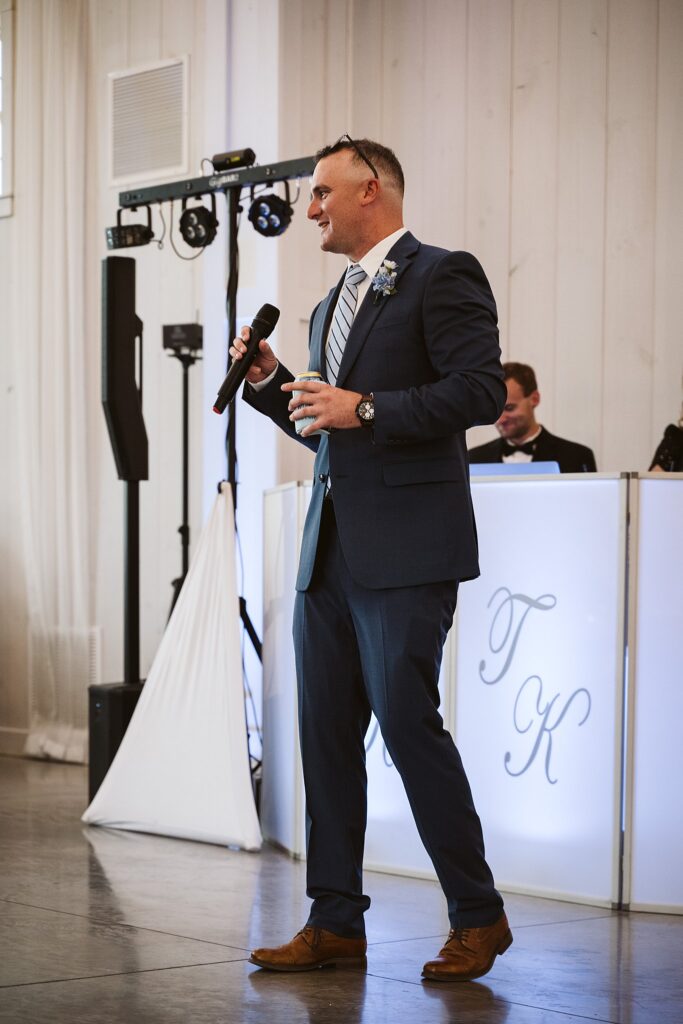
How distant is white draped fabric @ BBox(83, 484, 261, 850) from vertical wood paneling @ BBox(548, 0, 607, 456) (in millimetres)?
1588

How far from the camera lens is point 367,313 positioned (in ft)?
8.14

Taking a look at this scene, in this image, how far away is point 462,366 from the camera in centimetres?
235

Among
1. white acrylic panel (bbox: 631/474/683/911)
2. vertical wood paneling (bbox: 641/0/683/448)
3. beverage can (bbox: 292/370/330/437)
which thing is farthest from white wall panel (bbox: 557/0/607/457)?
beverage can (bbox: 292/370/330/437)

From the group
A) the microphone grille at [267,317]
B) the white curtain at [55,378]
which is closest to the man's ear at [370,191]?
the microphone grille at [267,317]

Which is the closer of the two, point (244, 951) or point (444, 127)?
point (244, 951)

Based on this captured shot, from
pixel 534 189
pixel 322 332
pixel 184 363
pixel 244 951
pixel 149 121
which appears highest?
pixel 149 121

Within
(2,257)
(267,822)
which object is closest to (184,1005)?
(267,822)

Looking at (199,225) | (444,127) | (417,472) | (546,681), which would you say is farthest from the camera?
(444,127)

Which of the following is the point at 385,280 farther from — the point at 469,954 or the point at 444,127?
the point at 444,127

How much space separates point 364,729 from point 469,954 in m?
0.46

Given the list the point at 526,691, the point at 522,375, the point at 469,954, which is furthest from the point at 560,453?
the point at 469,954

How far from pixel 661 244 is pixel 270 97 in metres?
1.55

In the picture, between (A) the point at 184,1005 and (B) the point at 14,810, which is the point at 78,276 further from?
(A) the point at 184,1005

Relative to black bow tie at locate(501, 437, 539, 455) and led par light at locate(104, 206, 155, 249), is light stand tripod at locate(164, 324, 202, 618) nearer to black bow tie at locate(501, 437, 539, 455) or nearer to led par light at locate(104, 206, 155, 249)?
led par light at locate(104, 206, 155, 249)
